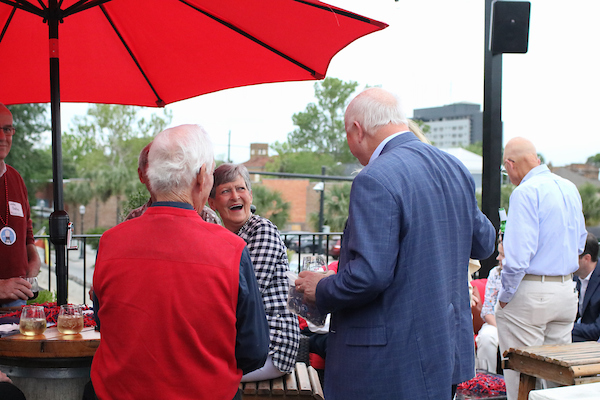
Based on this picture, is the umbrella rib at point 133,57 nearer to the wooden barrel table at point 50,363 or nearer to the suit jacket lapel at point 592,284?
the wooden barrel table at point 50,363

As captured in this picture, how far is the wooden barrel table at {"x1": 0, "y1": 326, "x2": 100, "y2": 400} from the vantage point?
215cm

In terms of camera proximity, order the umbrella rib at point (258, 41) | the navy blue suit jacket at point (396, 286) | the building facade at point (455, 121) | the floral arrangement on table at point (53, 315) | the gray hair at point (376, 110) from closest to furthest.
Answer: the navy blue suit jacket at point (396, 286) → the gray hair at point (376, 110) → the floral arrangement on table at point (53, 315) → the umbrella rib at point (258, 41) → the building facade at point (455, 121)

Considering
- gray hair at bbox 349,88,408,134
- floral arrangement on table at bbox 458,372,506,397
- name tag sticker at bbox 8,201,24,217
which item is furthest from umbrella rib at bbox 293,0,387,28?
floral arrangement on table at bbox 458,372,506,397

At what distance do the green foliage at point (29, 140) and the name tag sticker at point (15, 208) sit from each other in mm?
32568

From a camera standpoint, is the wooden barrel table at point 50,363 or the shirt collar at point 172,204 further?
the wooden barrel table at point 50,363

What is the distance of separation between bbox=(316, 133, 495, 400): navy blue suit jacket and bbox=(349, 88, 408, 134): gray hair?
12 cm

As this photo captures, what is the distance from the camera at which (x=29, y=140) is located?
3500cm

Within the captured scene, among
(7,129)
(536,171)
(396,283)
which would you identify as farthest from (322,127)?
(396,283)

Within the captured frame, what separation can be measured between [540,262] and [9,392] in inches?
119

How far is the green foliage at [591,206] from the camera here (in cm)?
3672

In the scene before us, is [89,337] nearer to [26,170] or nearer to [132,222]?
[132,222]

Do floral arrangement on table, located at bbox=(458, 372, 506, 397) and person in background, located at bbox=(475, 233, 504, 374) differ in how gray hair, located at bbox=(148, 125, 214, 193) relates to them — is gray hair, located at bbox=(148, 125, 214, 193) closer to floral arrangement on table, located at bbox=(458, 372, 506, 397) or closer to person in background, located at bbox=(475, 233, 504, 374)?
floral arrangement on table, located at bbox=(458, 372, 506, 397)

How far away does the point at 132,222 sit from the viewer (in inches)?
A: 67.2

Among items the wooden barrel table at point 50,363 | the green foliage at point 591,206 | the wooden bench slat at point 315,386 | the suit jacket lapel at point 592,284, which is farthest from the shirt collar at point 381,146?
the green foliage at point 591,206
